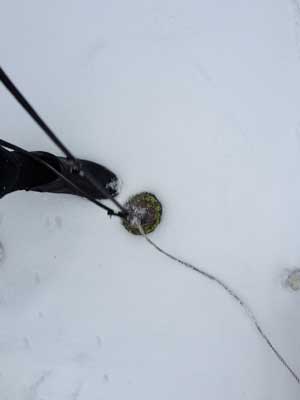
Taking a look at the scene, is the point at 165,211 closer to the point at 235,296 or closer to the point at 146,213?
the point at 146,213

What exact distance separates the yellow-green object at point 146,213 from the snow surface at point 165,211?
0.02 metres

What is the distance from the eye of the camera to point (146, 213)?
1259mm

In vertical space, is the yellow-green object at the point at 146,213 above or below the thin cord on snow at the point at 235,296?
above

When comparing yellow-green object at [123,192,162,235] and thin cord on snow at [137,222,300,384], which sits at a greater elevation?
yellow-green object at [123,192,162,235]

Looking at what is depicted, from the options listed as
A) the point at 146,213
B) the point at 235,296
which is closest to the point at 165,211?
the point at 146,213

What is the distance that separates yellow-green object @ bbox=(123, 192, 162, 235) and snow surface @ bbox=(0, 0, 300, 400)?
0.02 metres

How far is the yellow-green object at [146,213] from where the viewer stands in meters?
1.26

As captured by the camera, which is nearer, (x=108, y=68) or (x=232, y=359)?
(x=232, y=359)

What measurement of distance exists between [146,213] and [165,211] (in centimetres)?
5

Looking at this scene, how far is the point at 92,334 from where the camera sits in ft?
4.28

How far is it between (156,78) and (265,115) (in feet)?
1.06

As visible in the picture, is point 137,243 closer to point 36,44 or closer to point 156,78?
point 156,78

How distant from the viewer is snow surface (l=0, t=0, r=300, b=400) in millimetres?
1202

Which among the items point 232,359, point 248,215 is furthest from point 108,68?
point 232,359
